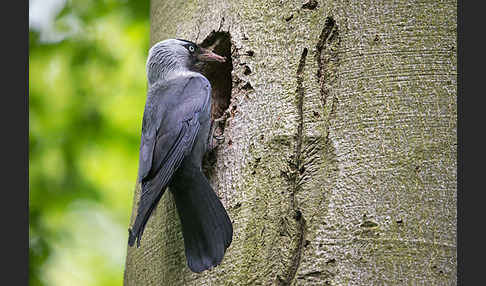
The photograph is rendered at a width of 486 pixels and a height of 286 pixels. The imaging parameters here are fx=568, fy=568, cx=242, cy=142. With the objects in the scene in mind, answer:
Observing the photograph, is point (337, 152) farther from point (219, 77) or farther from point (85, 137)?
point (85, 137)

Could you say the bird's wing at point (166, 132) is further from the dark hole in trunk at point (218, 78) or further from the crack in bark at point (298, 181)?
the crack in bark at point (298, 181)

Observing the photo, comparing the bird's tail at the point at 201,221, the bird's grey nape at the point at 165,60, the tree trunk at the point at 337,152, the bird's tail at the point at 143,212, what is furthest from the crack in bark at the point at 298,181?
the bird's grey nape at the point at 165,60

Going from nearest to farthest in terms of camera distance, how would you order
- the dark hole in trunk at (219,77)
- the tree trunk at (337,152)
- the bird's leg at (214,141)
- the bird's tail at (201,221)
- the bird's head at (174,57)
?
the tree trunk at (337,152) → the bird's tail at (201,221) → the bird's leg at (214,141) → the dark hole in trunk at (219,77) → the bird's head at (174,57)

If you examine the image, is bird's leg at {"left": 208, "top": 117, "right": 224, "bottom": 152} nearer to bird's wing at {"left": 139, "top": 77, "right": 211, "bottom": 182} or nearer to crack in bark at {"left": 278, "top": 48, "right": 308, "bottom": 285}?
bird's wing at {"left": 139, "top": 77, "right": 211, "bottom": 182}

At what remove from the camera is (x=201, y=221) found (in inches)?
121

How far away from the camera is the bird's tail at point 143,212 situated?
113 inches

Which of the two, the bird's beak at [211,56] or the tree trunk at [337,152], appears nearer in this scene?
the tree trunk at [337,152]

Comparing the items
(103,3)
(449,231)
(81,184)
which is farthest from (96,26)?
(449,231)

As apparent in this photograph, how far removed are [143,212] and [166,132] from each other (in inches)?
28.6

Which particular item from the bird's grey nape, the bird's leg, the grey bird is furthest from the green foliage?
the bird's leg

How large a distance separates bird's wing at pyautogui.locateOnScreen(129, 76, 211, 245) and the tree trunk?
0.29 metres

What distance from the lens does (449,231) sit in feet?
8.02

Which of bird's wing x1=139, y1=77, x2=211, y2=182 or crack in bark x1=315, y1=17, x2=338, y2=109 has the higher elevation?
crack in bark x1=315, y1=17, x2=338, y2=109

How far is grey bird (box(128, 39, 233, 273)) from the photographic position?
9.49 feet
